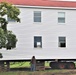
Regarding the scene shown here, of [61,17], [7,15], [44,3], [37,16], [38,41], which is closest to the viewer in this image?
[7,15]

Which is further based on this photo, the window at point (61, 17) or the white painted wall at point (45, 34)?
the window at point (61, 17)

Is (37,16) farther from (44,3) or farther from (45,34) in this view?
(45,34)

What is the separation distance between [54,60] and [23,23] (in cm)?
534

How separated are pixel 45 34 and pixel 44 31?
351mm

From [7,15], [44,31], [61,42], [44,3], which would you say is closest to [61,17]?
[44,3]

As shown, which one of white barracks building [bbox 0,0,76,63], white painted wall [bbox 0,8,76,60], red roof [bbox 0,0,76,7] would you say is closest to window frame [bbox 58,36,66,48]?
white barracks building [bbox 0,0,76,63]

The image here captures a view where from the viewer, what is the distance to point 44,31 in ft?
132

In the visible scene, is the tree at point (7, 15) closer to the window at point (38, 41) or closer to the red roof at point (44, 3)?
the window at point (38, 41)

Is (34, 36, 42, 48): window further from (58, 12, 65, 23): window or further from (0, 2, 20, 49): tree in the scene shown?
(0, 2, 20, 49): tree

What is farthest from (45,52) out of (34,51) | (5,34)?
(5,34)

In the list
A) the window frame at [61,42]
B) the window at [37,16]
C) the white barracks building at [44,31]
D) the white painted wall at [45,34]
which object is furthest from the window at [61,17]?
the window at [37,16]

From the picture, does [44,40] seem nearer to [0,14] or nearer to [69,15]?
[69,15]

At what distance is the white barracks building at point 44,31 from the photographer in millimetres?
39344

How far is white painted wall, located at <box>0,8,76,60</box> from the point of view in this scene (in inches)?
1545
